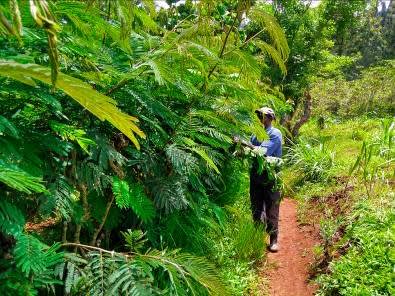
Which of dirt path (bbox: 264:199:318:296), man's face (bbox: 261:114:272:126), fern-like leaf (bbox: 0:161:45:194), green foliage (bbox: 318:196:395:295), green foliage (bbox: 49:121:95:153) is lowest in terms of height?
dirt path (bbox: 264:199:318:296)

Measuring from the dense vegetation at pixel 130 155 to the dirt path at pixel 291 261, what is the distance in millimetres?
219

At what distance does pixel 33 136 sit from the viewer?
143cm

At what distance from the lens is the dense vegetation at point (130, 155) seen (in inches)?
47.7

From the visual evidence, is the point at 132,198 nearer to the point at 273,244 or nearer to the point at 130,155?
the point at 130,155

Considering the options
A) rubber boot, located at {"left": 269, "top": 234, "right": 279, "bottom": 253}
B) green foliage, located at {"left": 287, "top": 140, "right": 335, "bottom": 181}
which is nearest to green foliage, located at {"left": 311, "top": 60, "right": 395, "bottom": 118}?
green foliage, located at {"left": 287, "top": 140, "right": 335, "bottom": 181}

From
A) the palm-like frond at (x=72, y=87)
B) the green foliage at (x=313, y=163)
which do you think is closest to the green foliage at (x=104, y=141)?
the palm-like frond at (x=72, y=87)

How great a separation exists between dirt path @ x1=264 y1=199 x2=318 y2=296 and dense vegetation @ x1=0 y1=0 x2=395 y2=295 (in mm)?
219

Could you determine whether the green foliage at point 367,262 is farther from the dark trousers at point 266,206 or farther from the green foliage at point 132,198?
the green foliage at point 132,198

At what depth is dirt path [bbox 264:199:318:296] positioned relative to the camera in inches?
161

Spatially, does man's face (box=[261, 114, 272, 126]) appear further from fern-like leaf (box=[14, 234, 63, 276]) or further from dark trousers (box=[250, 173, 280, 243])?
fern-like leaf (box=[14, 234, 63, 276])

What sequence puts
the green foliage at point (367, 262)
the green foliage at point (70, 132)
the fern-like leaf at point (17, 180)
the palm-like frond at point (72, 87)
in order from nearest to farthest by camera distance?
the palm-like frond at point (72, 87), the fern-like leaf at point (17, 180), the green foliage at point (70, 132), the green foliage at point (367, 262)

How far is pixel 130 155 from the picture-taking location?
7.16 feet

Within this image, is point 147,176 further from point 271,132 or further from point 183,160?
point 271,132

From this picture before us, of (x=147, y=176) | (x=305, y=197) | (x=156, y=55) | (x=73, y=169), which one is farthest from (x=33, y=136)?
(x=305, y=197)
